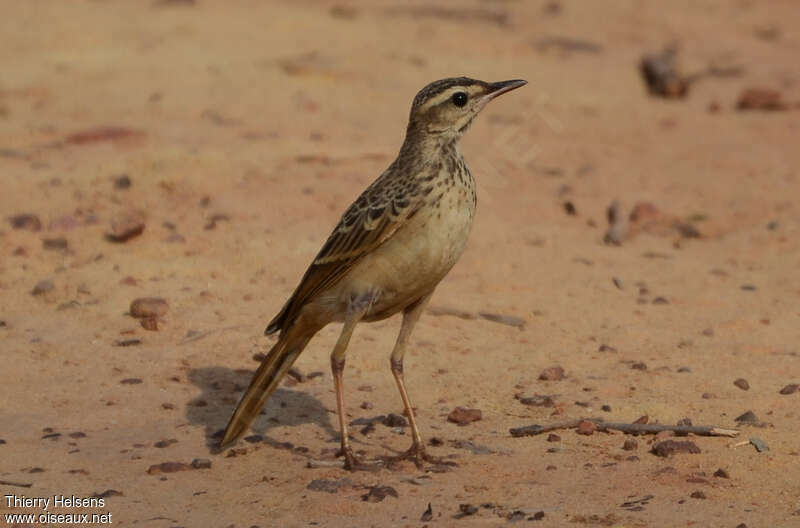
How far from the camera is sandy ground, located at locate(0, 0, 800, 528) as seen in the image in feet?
22.1

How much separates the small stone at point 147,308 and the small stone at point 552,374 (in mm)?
2670

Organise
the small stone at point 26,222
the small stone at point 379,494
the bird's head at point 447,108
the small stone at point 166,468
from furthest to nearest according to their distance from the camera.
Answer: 1. the small stone at point 26,222
2. the bird's head at point 447,108
3. the small stone at point 166,468
4. the small stone at point 379,494

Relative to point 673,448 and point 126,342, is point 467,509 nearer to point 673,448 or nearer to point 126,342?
point 673,448

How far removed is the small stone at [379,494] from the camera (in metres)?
6.45

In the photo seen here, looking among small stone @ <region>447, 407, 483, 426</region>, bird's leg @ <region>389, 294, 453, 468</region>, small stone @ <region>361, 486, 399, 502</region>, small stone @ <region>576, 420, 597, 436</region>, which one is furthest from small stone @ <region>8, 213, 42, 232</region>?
small stone @ <region>576, 420, 597, 436</region>

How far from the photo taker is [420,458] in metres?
7.00

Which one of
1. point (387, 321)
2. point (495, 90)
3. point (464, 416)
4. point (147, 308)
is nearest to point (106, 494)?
point (464, 416)

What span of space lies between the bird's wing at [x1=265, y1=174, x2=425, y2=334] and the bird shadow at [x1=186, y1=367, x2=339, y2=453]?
0.64 m

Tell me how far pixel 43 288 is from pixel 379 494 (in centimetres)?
395

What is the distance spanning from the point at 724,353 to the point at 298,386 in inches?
112

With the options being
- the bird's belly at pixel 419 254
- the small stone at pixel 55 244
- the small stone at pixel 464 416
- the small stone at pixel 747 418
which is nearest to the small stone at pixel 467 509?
the bird's belly at pixel 419 254

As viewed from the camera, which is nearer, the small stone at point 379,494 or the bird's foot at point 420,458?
the small stone at point 379,494

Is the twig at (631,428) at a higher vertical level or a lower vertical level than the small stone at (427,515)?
higher

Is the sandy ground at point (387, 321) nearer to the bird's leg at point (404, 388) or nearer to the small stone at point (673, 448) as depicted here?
the small stone at point (673, 448)
